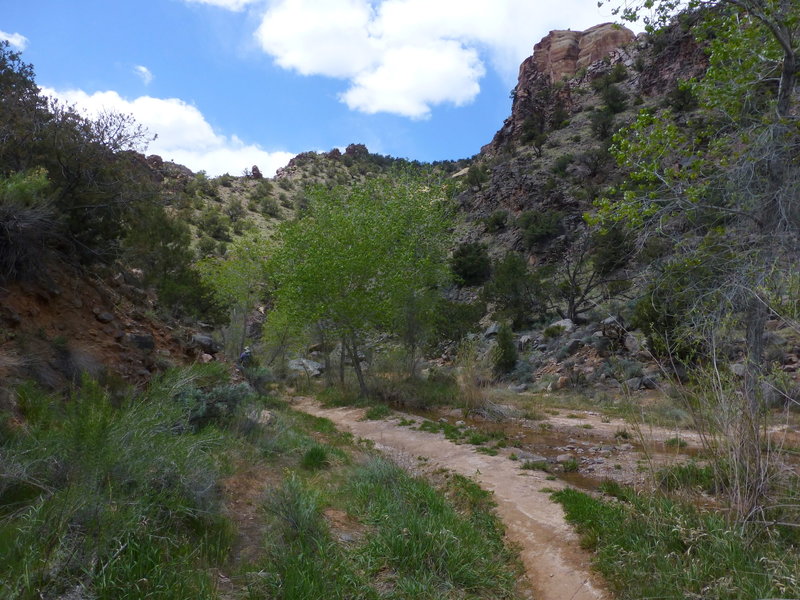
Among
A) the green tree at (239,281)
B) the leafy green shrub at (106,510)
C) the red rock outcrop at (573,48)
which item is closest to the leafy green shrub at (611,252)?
the green tree at (239,281)

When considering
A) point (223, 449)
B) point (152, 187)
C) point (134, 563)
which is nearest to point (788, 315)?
point (134, 563)

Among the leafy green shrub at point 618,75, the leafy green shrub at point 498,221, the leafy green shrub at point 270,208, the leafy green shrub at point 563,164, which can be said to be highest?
the leafy green shrub at point 618,75

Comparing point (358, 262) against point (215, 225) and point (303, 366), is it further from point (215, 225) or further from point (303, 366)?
Result: point (215, 225)

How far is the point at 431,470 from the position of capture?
748 cm

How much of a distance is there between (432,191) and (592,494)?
49.3ft

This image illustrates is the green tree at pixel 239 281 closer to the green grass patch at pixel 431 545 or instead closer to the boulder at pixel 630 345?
the boulder at pixel 630 345

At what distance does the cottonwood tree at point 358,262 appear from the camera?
15.0 m

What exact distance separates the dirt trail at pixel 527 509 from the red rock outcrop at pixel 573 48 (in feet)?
185

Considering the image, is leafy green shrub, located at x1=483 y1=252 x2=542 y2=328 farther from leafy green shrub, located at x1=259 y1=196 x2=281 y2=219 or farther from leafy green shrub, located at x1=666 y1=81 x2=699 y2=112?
leafy green shrub, located at x1=259 y1=196 x2=281 y2=219

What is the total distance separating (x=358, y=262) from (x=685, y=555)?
40.1 feet

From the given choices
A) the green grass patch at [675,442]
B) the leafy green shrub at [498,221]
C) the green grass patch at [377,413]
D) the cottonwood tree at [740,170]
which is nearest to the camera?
the green grass patch at [675,442]

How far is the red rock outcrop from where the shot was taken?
57594 mm

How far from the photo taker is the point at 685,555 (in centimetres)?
347

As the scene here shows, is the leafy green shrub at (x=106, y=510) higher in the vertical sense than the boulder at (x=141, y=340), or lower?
lower
